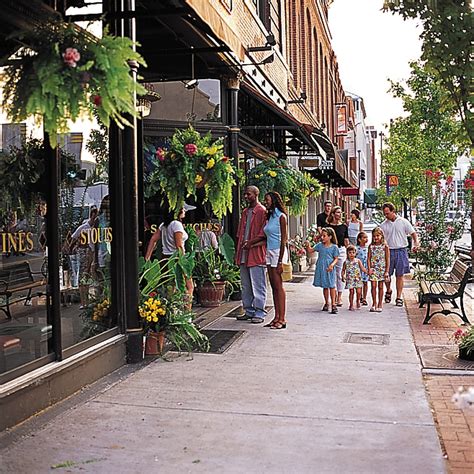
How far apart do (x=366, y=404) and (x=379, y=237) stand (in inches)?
223

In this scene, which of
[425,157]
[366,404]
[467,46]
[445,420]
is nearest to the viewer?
[445,420]

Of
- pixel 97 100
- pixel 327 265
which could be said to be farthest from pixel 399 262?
pixel 97 100

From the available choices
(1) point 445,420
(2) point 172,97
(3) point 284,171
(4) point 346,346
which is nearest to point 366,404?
(1) point 445,420

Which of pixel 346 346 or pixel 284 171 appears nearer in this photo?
pixel 346 346

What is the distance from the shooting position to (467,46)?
6.76 metres

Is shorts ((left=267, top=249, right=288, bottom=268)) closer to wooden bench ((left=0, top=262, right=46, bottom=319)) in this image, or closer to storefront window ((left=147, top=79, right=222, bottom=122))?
storefront window ((left=147, top=79, right=222, bottom=122))

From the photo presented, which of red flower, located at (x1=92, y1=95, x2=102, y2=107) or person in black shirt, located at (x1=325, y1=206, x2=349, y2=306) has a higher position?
red flower, located at (x1=92, y1=95, x2=102, y2=107)

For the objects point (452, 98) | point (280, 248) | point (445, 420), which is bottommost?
point (445, 420)

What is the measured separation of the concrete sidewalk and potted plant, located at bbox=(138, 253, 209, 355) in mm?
286

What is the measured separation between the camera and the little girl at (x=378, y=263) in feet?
36.1

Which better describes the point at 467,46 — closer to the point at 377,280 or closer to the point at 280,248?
the point at 280,248

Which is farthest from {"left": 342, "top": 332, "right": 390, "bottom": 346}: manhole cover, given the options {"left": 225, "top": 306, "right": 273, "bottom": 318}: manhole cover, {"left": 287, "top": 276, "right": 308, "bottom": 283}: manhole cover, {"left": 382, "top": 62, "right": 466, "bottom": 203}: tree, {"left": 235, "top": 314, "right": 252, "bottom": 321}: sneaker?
{"left": 382, "top": 62, "right": 466, "bottom": 203}: tree

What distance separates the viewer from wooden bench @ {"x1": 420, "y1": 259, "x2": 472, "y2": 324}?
9.62 metres

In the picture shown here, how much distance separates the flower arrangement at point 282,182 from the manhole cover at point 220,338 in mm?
4801
